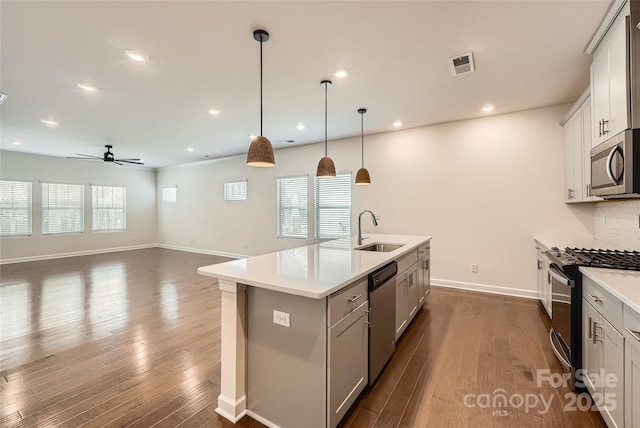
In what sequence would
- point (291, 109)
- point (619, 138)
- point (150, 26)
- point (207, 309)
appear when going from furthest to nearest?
point (291, 109) < point (207, 309) < point (150, 26) < point (619, 138)

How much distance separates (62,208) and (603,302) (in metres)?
10.8

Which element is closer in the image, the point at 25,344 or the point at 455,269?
the point at 25,344

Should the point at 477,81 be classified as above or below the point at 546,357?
above

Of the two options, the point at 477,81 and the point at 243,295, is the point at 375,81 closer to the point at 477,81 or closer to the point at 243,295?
the point at 477,81

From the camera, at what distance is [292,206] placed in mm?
6426

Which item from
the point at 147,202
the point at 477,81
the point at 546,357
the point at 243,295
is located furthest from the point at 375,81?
the point at 147,202

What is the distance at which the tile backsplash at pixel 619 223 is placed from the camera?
261 centimetres

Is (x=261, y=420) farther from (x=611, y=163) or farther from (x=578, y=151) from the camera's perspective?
(x=578, y=151)

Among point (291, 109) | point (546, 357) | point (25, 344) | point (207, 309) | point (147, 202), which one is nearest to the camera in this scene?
point (546, 357)

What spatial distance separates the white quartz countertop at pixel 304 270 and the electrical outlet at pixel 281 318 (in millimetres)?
199

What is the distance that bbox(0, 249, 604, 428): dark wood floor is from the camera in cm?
180

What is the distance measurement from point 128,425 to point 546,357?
332 centimetres

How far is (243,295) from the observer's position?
70.1 inches

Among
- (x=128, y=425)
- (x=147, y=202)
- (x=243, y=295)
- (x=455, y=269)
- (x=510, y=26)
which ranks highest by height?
(x=510, y=26)
